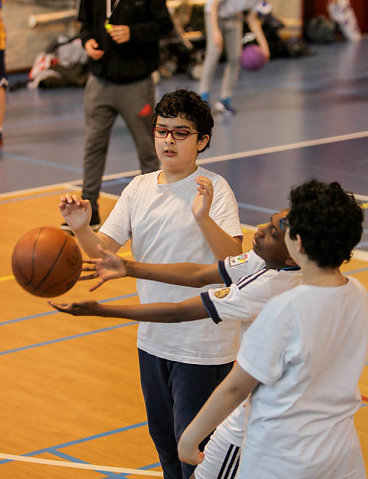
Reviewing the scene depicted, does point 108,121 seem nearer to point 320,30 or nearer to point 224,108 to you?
point 224,108

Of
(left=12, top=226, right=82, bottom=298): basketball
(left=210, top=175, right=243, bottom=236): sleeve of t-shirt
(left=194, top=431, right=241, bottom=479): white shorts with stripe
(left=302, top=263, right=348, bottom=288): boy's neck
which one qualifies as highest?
(left=302, top=263, right=348, bottom=288): boy's neck

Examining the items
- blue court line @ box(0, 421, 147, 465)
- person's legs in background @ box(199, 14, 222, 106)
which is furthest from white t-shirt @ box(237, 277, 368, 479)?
person's legs in background @ box(199, 14, 222, 106)

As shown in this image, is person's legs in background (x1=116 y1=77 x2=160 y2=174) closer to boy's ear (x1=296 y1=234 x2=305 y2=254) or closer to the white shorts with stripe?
the white shorts with stripe

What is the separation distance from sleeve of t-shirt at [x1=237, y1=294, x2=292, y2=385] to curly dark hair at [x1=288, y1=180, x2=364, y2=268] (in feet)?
0.55

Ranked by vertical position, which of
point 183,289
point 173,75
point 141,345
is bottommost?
point 173,75

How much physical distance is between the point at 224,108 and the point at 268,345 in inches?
430

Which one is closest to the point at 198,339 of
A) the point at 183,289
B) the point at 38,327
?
the point at 183,289

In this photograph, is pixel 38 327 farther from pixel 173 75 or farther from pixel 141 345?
pixel 173 75

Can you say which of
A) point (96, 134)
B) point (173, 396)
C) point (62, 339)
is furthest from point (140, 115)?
point (173, 396)

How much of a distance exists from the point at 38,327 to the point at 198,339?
261 cm

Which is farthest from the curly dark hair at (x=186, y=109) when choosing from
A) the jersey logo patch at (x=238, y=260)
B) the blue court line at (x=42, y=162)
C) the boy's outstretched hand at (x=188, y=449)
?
the blue court line at (x=42, y=162)

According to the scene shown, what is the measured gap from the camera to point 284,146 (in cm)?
1071

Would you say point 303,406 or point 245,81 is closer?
point 303,406

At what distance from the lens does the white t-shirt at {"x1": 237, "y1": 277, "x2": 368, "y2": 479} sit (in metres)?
2.38
